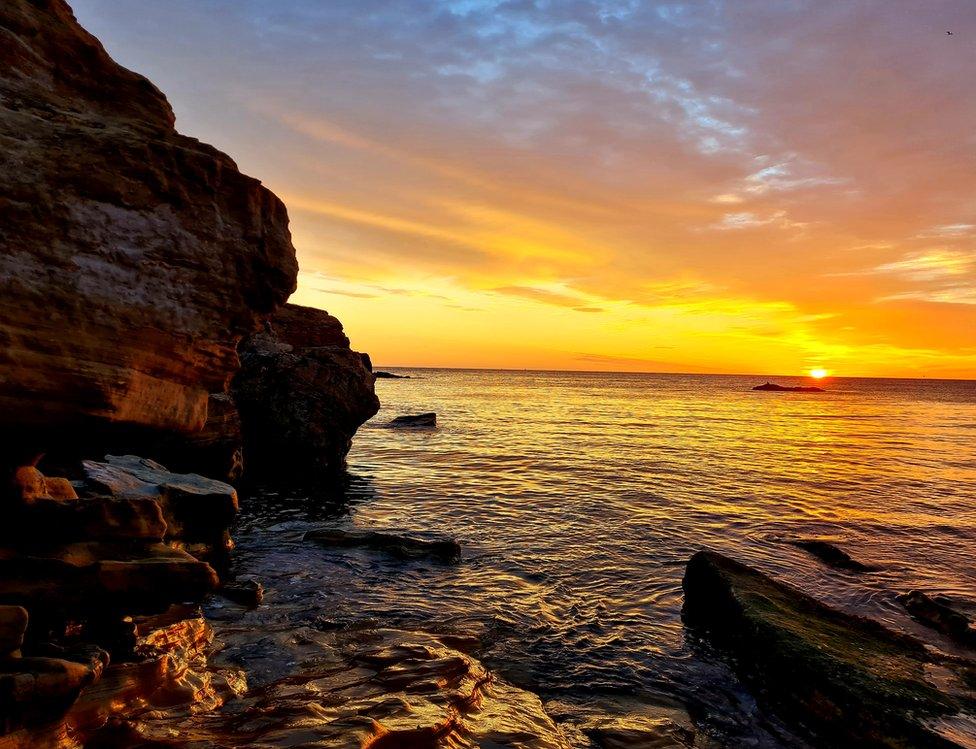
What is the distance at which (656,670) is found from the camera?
882 cm

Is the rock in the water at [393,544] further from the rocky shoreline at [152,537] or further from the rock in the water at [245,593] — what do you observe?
the rocky shoreline at [152,537]

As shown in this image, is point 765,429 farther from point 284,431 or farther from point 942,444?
point 284,431

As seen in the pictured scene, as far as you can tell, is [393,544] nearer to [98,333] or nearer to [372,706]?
[372,706]

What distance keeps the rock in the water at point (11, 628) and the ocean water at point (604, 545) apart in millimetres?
5100

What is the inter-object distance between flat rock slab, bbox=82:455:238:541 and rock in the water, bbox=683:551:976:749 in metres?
10.6

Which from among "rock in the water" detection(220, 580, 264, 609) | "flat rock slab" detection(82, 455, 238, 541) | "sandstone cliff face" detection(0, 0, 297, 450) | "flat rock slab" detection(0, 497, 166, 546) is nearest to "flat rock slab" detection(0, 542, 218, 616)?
"flat rock slab" detection(0, 497, 166, 546)

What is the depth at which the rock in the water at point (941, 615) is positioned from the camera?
10.4 meters

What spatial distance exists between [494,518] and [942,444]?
44488 mm

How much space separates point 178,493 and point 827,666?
40.4ft

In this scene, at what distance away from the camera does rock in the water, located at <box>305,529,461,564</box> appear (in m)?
13.6

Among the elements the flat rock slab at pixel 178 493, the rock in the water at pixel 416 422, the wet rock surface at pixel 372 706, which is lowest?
the rock in the water at pixel 416 422

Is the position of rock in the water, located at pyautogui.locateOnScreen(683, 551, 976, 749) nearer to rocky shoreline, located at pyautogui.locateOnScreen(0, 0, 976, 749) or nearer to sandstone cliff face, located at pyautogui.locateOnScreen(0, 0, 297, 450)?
rocky shoreline, located at pyautogui.locateOnScreen(0, 0, 976, 749)

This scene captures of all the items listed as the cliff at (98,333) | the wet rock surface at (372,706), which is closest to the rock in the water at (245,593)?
the wet rock surface at (372,706)

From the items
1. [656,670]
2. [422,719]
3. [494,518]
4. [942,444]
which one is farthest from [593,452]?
[942,444]
